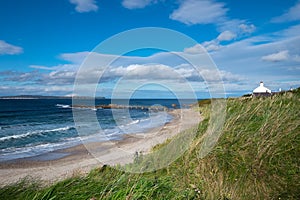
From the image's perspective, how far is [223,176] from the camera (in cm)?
442

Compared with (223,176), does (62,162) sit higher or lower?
lower

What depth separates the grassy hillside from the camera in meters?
3.21

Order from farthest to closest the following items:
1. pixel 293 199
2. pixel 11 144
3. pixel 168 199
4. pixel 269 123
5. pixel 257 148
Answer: pixel 11 144 → pixel 269 123 → pixel 257 148 → pixel 293 199 → pixel 168 199

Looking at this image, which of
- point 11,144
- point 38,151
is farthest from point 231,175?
point 11,144

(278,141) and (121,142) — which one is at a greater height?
(278,141)

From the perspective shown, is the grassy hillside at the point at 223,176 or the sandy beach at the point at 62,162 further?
the sandy beach at the point at 62,162

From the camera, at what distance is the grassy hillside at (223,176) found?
321 centimetres

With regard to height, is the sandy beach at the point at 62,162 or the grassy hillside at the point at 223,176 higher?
the grassy hillside at the point at 223,176

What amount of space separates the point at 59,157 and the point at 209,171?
43.7 ft

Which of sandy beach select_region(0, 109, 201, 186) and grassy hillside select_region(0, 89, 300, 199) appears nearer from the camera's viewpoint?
grassy hillside select_region(0, 89, 300, 199)

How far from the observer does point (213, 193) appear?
12.1 feet

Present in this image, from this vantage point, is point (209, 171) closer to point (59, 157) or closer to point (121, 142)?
point (59, 157)

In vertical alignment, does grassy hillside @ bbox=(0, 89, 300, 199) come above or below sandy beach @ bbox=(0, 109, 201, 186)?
above

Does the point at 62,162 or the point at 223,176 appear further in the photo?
the point at 62,162
